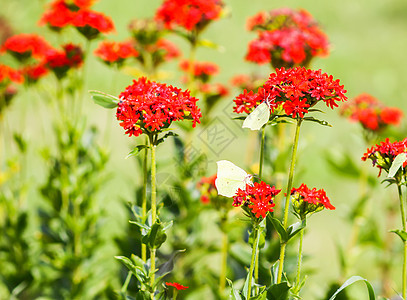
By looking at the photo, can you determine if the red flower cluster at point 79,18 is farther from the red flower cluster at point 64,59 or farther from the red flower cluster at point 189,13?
the red flower cluster at point 189,13

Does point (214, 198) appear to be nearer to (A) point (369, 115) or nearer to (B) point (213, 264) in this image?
(A) point (369, 115)

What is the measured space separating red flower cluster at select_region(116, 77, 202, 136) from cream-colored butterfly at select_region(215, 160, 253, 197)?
0.41 ft

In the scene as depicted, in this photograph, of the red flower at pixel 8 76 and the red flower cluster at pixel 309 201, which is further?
the red flower at pixel 8 76

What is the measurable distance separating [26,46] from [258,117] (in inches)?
56.8

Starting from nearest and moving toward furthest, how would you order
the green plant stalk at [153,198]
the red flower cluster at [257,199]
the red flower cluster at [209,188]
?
the red flower cluster at [257,199]
the green plant stalk at [153,198]
the red flower cluster at [209,188]

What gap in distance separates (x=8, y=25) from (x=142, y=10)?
1.74 m

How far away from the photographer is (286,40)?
1.66 metres

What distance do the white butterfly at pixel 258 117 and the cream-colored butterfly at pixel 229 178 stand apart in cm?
11

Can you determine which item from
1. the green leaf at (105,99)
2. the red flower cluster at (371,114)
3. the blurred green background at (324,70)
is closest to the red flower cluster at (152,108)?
the green leaf at (105,99)

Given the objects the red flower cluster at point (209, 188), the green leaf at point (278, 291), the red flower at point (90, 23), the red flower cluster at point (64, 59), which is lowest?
the green leaf at point (278, 291)

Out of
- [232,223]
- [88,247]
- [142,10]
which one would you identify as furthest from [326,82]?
[142,10]

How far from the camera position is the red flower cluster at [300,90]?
971mm

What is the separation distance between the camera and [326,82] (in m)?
0.99

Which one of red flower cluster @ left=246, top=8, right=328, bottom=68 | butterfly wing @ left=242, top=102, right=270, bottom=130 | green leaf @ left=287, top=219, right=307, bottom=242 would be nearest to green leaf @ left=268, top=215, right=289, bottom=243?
green leaf @ left=287, top=219, right=307, bottom=242
